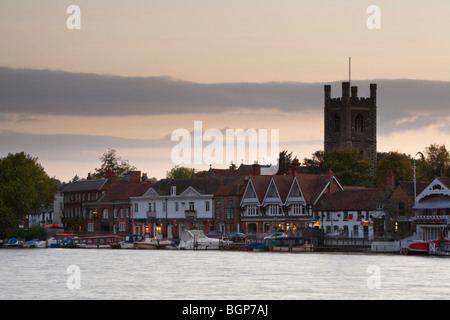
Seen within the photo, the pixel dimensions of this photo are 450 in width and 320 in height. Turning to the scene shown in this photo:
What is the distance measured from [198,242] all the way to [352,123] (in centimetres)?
8185

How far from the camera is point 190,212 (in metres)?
144

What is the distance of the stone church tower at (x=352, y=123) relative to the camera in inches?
7608

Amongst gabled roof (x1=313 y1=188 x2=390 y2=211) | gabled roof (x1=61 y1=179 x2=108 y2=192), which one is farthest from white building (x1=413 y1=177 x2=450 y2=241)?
gabled roof (x1=61 y1=179 x2=108 y2=192)

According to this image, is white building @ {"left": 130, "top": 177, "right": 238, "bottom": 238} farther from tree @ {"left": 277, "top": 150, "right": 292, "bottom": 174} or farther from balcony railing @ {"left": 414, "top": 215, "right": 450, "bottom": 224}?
balcony railing @ {"left": 414, "top": 215, "right": 450, "bottom": 224}

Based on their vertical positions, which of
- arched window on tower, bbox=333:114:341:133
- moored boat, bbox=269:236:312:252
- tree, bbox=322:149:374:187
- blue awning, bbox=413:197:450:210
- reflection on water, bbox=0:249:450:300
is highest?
arched window on tower, bbox=333:114:341:133

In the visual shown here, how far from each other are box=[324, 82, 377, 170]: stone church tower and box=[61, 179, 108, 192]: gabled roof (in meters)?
48.9

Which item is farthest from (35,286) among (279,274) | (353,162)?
(353,162)

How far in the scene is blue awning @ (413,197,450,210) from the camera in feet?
336

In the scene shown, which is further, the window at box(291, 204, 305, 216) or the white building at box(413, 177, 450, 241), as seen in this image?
the window at box(291, 204, 305, 216)

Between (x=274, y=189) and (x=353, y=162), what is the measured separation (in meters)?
25.9

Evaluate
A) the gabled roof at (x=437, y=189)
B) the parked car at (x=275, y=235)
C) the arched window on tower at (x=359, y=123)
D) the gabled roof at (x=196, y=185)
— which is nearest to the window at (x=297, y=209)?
the parked car at (x=275, y=235)

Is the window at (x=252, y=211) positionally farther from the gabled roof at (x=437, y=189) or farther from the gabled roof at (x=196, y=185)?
the gabled roof at (x=437, y=189)

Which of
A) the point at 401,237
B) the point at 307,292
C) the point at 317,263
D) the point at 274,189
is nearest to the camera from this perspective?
the point at 307,292
